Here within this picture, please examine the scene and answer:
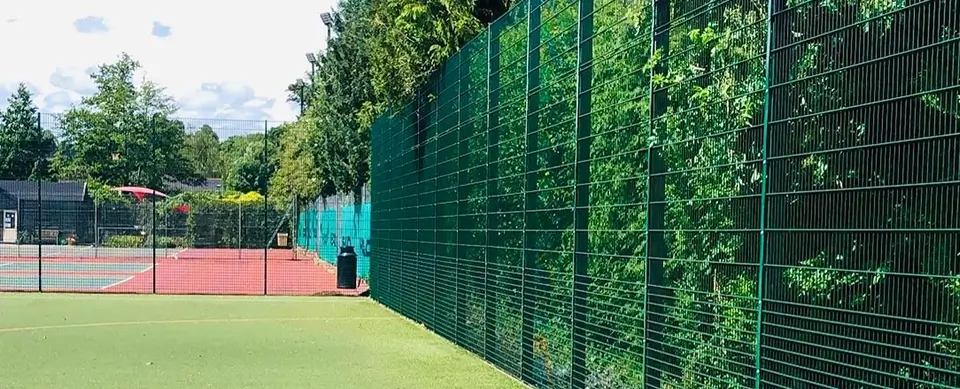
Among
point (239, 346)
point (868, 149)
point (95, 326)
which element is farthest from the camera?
point (95, 326)

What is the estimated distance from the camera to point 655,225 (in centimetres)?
534

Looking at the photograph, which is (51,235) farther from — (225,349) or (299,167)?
(225,349)

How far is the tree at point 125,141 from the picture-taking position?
156 feet

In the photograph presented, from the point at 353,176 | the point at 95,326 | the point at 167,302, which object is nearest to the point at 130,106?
the point at 353,176

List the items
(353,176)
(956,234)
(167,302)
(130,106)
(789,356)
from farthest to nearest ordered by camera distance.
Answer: (130,106), (353,176), (167,302), (789,356), (956,234)

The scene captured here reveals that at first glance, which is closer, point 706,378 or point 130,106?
point 706,378

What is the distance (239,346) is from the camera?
1049 cm

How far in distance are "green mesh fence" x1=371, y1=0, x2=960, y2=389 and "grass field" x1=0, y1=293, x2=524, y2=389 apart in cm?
98

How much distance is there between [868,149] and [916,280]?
0.54 metres

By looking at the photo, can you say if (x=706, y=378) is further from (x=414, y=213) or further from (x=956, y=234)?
(x=414, y=213)

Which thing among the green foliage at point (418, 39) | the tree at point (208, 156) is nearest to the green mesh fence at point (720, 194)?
the green foliage at point (418, 39)

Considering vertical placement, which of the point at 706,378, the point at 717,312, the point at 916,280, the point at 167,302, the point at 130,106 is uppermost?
the point at 130,106

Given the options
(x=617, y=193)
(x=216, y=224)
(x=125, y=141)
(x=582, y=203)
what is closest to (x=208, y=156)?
(x=125, y=141)

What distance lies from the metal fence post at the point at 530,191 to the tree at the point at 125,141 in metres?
40.0
